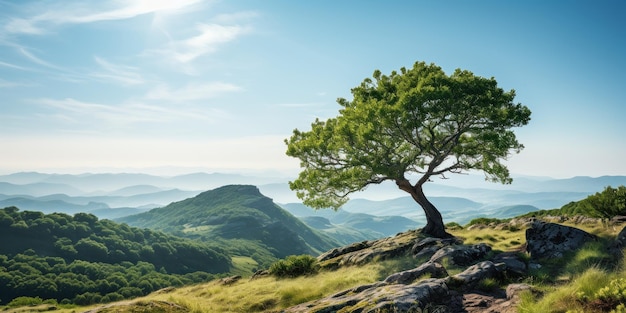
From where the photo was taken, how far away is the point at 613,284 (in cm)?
826

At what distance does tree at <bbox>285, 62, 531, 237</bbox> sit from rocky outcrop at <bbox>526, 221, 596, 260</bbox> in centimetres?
714

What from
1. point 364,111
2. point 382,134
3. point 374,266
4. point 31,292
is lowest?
point 31,292

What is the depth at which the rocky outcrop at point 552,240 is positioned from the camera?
1988cm

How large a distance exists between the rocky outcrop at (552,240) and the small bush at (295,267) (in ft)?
50.9

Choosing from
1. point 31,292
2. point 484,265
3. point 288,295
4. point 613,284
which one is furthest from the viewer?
point 31,292

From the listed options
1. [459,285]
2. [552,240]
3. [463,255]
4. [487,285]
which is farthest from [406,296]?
[552,240]

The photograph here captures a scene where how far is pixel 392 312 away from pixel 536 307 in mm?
3531

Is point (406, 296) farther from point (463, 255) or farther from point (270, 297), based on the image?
point (463, 255)

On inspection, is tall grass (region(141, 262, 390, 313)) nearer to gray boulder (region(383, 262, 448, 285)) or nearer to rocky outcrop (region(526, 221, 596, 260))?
gray boulder (region(383, 262, 448, 285))

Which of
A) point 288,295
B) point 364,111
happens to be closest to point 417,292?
point 288,295

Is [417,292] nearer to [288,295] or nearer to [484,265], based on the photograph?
[484,265]

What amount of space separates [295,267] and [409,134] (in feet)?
48.0

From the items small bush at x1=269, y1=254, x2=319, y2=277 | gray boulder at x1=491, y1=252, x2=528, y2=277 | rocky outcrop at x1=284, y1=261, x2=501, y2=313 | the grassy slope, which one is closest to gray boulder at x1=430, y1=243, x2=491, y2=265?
gray boulder at x1=491, y1=252, x2=528, y2=277

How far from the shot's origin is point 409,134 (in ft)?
97.2
